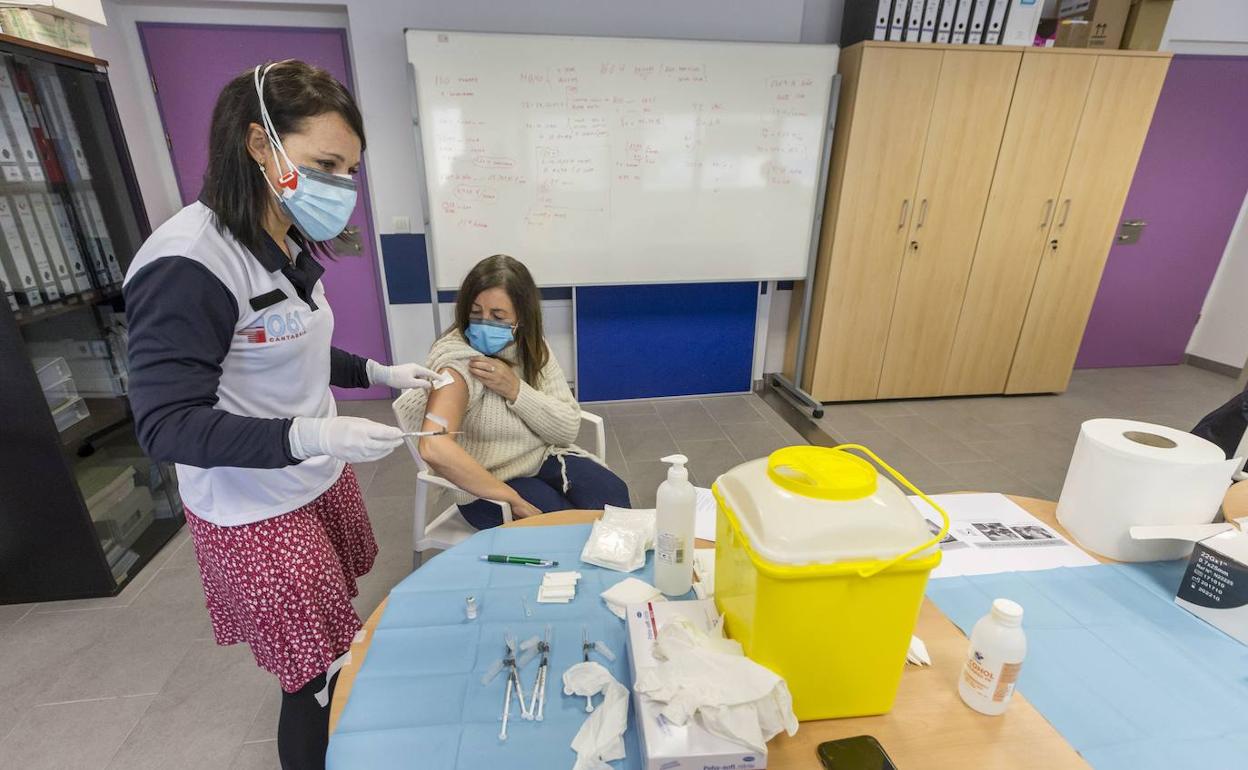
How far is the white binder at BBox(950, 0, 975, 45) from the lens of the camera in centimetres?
279

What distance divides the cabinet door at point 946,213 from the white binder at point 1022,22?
0.27 ft

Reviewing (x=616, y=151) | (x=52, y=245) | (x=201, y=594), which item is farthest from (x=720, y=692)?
(x=616, y=151)

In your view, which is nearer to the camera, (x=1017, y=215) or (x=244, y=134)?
(x=244, y=134)

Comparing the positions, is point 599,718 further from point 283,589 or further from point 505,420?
point 505,420

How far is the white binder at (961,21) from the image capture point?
2785 mm

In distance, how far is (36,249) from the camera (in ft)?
5.78

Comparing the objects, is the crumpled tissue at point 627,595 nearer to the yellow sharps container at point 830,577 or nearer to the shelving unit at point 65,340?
the yellow sharps container at point 830,577

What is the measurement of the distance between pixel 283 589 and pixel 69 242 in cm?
179

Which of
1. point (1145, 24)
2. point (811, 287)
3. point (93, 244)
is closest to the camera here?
point (93, 244)

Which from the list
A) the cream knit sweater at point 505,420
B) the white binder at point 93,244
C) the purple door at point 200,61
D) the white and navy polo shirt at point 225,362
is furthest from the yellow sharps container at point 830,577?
the purple door at point 200,61

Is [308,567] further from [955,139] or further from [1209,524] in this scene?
[955,139]

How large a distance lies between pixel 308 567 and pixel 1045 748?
1143 mm

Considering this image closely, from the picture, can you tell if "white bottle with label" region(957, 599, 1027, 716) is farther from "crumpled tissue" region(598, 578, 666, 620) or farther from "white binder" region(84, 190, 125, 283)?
"white binder" region(84, 190, 125, 283)

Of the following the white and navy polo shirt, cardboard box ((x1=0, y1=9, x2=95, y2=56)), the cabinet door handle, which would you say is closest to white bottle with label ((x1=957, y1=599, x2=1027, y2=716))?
the white and navy polo shirt
